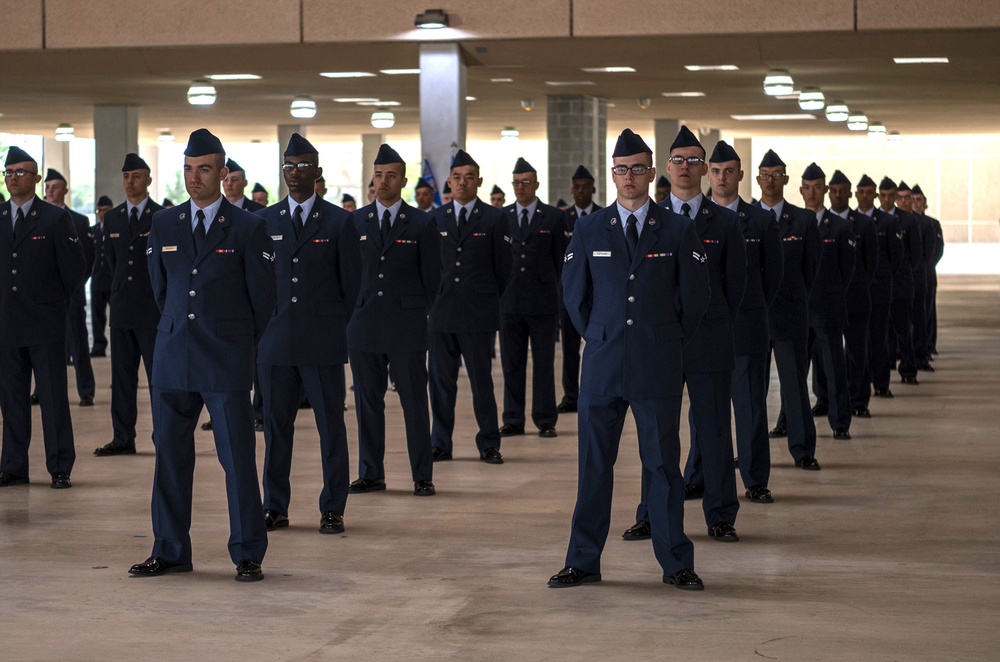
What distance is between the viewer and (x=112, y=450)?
10.0m

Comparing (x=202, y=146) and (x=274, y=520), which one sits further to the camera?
(x=274, y=520)

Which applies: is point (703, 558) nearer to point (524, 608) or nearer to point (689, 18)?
point (524, 608)

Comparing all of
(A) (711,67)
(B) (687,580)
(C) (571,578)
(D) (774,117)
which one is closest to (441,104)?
(A) (711,67)

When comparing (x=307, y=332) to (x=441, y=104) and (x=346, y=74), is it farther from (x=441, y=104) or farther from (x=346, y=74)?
(x=346, y=74)

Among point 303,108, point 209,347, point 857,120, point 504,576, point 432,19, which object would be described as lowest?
point 504,576

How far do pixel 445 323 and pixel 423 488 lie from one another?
1.76 meters

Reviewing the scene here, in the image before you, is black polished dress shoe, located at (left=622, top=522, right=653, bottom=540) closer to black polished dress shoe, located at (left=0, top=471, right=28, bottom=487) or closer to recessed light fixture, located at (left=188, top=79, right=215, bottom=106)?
black polished dress shoe, located at (left=0, top=471, right=28, bottom=487)

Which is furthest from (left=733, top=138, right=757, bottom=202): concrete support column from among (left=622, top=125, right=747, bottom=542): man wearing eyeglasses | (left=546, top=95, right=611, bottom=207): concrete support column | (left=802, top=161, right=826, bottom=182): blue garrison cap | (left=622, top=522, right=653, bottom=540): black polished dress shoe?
(left=622, top=522, right=653, bottom=540): black polished dress shoe

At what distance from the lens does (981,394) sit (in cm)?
1365

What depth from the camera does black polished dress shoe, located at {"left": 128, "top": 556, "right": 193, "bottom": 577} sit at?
6293 millimetres

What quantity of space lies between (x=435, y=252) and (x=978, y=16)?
284 inches

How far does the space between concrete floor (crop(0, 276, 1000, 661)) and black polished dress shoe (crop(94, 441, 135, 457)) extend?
13 centimetres

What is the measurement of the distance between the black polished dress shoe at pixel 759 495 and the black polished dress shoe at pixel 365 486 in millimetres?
2080

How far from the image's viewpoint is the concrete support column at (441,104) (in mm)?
14930
